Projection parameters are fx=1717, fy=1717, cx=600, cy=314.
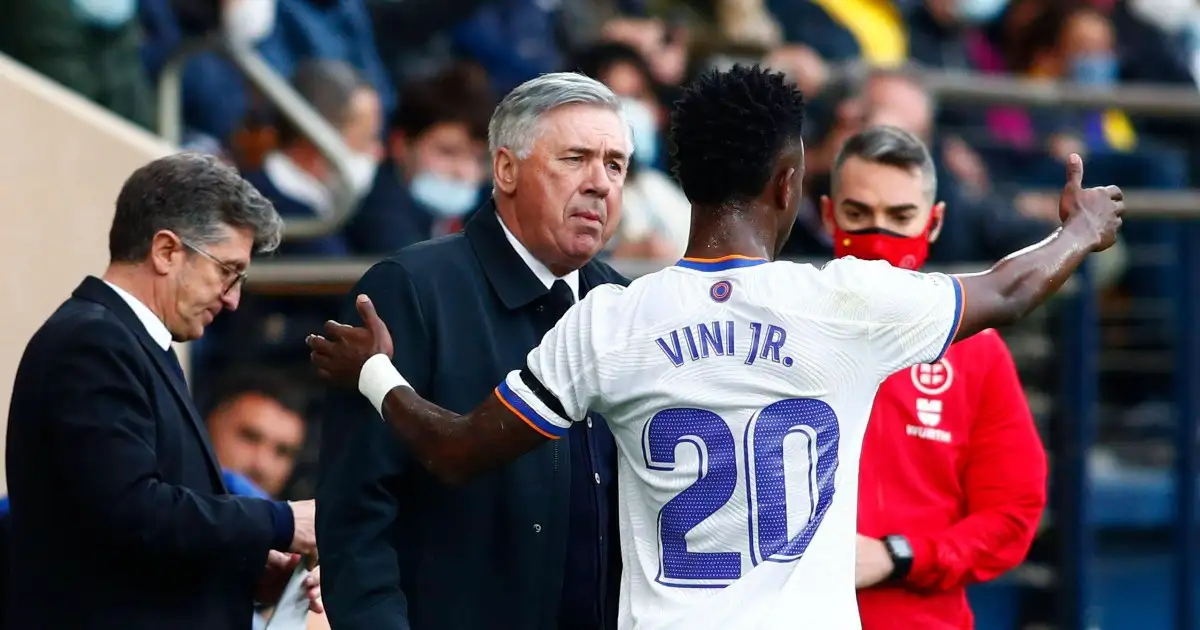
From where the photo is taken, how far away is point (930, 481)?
396cm

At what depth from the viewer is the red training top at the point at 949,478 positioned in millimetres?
3887

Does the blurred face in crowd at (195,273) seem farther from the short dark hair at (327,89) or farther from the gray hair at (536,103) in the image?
the short dark hair at (327,89)

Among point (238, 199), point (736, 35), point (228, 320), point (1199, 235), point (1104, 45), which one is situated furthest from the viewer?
point (1104, 45)

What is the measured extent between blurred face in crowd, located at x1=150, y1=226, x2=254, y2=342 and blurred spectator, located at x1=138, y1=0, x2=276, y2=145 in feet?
12.7

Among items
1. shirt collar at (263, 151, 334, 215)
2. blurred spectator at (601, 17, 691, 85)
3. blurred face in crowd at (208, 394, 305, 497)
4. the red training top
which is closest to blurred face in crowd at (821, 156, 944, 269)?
the red training top

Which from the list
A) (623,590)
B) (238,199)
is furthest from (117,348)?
(623,590)

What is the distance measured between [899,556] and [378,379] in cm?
133

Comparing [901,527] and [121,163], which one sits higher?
[121,163]

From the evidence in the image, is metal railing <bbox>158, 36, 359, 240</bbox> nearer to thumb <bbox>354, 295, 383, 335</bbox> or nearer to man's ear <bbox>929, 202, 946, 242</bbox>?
man's ear <bbox>929, 202, 946, 242</bbox>

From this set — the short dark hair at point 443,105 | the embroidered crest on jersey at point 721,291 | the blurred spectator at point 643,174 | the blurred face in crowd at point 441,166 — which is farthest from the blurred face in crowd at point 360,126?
the embroidered crest on jersey at point 721,291

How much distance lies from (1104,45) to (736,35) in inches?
95.2

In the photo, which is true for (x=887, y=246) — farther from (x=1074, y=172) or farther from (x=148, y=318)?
(x=148, y=318)

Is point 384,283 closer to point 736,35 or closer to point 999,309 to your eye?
point 999,309

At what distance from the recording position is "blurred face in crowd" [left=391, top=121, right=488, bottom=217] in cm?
707
